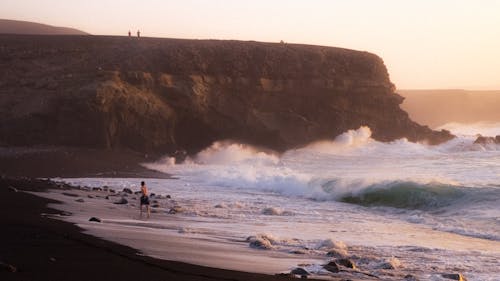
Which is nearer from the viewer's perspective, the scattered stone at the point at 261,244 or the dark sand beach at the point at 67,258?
the dark sand beach at the point at 67,258

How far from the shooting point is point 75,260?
7.48 meters

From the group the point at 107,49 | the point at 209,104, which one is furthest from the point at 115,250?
the point at 107,49

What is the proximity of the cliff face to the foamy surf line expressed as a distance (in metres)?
17.1

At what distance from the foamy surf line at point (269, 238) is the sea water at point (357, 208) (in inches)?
1.1

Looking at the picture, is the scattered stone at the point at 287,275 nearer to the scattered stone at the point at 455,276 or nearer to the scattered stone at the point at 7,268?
the scattered stone at the point at 455,276

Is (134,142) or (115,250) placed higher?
(134,142)

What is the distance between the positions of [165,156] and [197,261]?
88.9 feet

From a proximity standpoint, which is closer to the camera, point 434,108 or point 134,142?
point 134,142

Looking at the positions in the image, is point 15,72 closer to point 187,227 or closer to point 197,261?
point 187,227

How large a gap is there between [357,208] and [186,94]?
20605mm

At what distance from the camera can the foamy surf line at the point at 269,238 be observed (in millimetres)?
9289

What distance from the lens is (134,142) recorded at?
1417 inches

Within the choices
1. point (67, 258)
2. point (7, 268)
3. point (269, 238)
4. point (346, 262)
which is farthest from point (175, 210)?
point (7, 268)

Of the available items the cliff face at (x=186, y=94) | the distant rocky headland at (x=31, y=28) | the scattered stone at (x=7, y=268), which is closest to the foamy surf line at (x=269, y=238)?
the scattered stone at (x=7, y=268)
